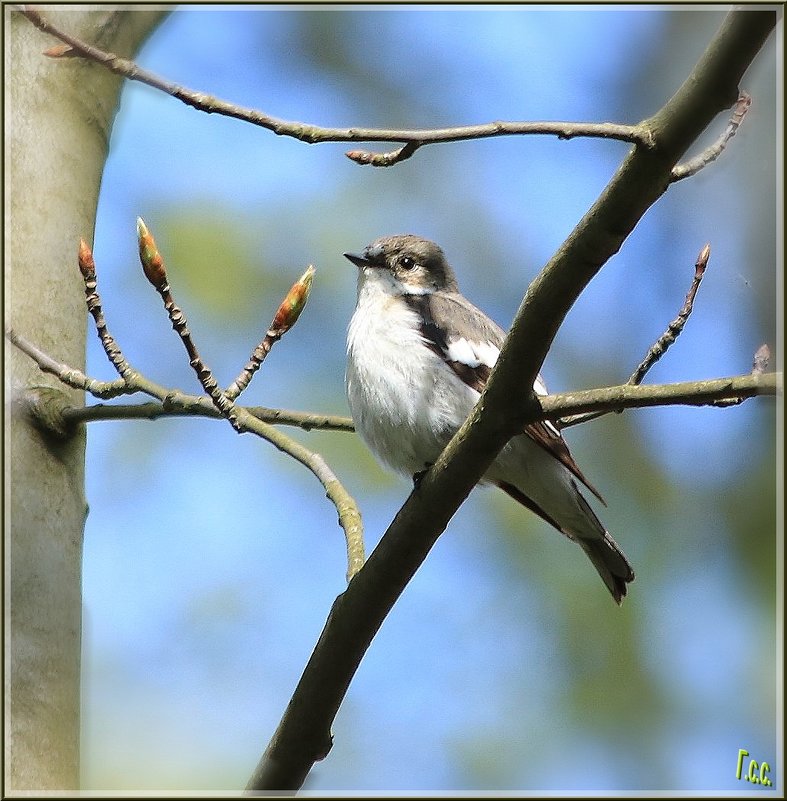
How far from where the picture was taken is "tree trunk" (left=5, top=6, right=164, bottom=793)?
3.28 m

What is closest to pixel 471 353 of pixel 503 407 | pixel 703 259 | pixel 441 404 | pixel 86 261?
pixel 441 404

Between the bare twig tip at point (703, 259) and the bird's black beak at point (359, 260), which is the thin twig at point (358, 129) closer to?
the bare twig tip at point (703, 259)

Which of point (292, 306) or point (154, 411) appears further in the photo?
point (154, 411)

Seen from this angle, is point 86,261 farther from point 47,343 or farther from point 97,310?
point 47,343

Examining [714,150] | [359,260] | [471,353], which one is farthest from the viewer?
[359,260]

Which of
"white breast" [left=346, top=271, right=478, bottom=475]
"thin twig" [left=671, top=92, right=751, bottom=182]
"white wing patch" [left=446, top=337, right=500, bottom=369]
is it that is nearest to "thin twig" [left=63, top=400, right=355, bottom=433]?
"white breast" [left=346, top=271, right=478, bottom=475]

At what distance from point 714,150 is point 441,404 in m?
1.97

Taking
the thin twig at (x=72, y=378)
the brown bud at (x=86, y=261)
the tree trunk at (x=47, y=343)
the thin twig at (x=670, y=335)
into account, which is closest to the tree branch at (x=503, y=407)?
the thin twig at (x=670, y=335)

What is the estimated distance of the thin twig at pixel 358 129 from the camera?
264 centimetres

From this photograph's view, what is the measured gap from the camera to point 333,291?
9.62 metres

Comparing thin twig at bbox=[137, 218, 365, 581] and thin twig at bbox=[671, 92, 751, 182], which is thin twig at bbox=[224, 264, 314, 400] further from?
thin twig at bbox=[671, 92, 751, 182]

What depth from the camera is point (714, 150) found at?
127 inches

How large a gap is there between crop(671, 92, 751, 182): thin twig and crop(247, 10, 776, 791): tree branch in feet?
0.92

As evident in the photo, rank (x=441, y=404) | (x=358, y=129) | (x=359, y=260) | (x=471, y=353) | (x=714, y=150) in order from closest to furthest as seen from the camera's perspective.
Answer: (x=358, y=129), (x=714, y=150), (x=441, y=404), (x=471, y=353), (x=359, y=260)
